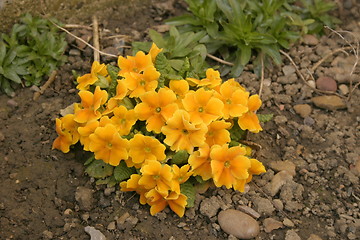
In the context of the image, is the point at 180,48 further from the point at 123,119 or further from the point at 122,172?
the point at 122,172

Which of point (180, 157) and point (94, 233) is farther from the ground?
point (180, 157)

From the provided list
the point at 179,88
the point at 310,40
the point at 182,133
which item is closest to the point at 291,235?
the point at 182,133

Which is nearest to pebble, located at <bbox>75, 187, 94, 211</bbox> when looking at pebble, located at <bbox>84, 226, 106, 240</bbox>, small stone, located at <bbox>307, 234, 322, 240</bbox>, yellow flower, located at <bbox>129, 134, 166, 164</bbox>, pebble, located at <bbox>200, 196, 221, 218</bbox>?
pebble, located at <bbox>84, 226, 106, 240</bbox>

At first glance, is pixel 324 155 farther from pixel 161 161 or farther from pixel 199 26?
pixel 199 26

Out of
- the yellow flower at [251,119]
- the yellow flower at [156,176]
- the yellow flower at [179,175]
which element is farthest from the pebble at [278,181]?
the yellow flower at [156,176]

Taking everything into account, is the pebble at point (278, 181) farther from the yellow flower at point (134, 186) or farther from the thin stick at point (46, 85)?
the thin stick at point (46, 85)

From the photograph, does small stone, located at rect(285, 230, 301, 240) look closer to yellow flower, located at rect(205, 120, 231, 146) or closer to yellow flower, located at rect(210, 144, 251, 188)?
yellow flower, located at rect(210, 144, 251, 188)
